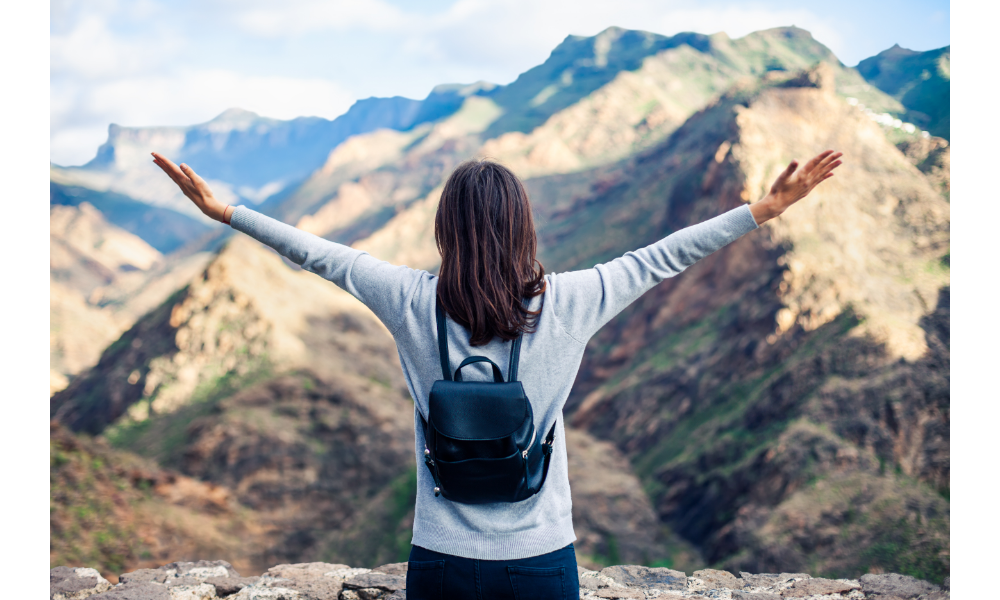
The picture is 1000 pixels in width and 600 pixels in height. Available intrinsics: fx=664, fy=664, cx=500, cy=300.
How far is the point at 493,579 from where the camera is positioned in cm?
191

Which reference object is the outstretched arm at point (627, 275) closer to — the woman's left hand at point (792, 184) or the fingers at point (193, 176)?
the woman's left hand at point (792, 184)

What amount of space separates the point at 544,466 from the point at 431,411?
0.39 m

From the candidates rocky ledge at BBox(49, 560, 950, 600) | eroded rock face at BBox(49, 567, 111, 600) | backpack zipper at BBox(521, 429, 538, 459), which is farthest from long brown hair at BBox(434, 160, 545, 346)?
eroded rock face at BBox(49, 567, 111, 600)

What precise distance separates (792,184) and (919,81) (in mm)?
27688

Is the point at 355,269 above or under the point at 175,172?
under

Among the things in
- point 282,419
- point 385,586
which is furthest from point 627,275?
point 282,419

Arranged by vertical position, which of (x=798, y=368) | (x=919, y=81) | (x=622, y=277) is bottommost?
(x=622, y=277)

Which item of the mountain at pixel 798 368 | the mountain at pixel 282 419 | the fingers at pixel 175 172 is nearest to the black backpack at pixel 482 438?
the fingers at pixel 175 172

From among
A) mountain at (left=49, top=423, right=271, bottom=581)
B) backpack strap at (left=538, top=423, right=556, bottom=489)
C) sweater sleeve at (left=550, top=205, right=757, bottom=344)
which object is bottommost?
mountain at (left=49, top=423, right=271, bottom=581)

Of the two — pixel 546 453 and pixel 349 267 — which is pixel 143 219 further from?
pixel 546 453

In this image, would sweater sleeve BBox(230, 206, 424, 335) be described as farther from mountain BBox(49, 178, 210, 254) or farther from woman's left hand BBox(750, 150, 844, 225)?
mountain BBox(49, 178, 210, 254)

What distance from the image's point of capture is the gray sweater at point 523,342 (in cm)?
195

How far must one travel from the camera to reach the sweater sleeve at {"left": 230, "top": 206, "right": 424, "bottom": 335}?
2014 millimetres

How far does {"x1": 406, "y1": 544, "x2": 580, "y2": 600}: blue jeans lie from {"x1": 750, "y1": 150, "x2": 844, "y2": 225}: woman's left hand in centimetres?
132
